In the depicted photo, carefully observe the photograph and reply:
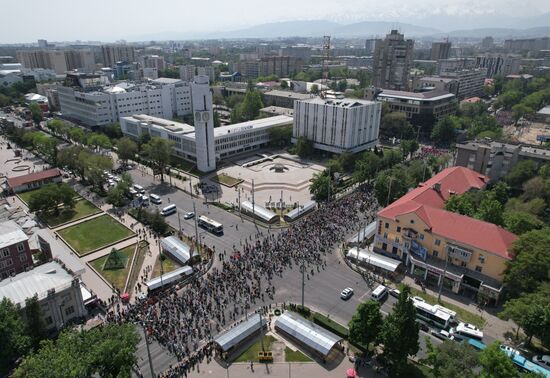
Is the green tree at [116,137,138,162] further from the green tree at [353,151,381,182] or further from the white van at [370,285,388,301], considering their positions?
the white van at [370,285,388,301]

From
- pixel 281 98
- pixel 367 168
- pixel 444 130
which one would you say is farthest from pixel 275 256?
pixel 281 98

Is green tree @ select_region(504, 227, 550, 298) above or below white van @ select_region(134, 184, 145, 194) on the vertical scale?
above

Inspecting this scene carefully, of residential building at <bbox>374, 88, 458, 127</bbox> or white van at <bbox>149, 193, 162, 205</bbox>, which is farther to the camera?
residential building at <bbox>374, 88, 458, 127</bbox>

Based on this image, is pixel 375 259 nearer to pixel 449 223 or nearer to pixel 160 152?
pixel 449 223

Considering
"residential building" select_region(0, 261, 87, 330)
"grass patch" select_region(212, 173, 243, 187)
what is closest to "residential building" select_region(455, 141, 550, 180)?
"grass patch" select_region(212, 173, 243, 187)

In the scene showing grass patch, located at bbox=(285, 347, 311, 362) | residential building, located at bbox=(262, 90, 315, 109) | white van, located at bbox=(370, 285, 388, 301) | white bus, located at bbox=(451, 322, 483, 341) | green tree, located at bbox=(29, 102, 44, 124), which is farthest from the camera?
residential building, located at bbox=(262, 90, 315, 109)

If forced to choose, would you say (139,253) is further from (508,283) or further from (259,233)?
(508,283)

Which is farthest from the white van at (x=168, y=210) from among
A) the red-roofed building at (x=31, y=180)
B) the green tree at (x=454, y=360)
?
the green tree at (x=454, y=360)
